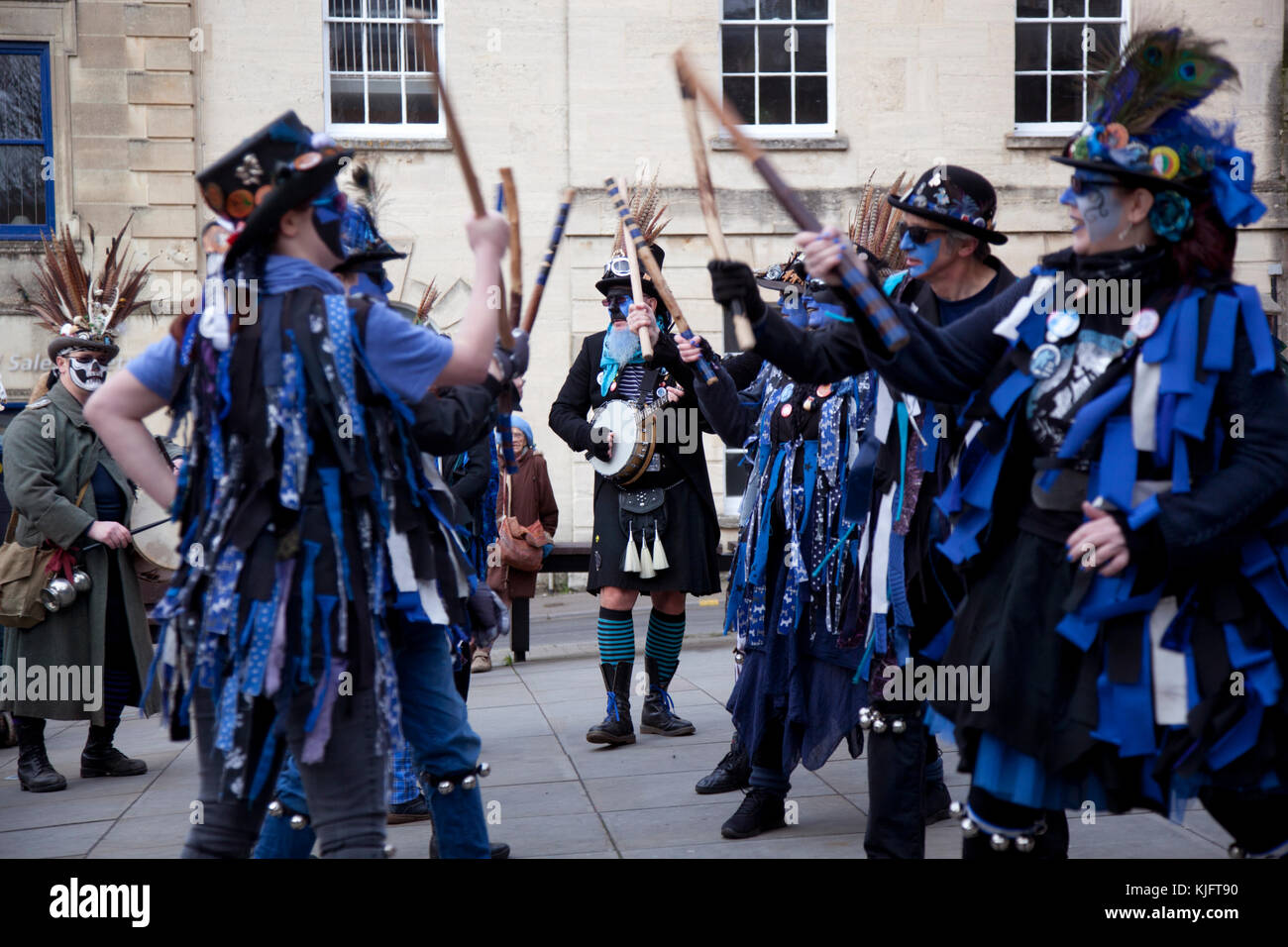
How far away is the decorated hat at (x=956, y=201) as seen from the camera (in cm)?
392

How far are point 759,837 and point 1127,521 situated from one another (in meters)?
2.26

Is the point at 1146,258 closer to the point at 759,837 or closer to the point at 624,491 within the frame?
the point at 759,837

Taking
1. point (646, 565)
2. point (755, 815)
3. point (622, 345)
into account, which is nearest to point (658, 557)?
point (646, 565)

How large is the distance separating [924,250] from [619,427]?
7.83ft

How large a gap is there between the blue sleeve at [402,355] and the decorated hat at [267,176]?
11.6 inches

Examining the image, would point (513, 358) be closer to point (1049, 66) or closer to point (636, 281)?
point (636, 281)

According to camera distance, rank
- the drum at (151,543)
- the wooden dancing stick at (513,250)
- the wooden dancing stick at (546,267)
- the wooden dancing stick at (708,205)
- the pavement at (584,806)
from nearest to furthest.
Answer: the wooden dancing stick at (708,205) < the wooden dancing stick at (513,250) < the wooden dancing stick at (546,267) < the pavement at (584,806) < the drum at (151,543)

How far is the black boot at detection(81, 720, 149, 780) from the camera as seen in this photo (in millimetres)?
6168

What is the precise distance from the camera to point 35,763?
5992mm

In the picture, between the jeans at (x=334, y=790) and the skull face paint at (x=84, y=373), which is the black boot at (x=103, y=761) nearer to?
the skull face paint at (x=84, y=373)

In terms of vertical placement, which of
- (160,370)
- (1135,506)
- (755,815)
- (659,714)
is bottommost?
(659,714)

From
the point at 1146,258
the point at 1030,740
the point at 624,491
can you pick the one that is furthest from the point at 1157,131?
the point at 624,491

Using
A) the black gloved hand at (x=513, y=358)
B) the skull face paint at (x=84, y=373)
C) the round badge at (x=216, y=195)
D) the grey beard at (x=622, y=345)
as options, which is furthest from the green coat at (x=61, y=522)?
the round badge at (x=216, y=195)

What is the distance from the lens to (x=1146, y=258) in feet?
9.63
